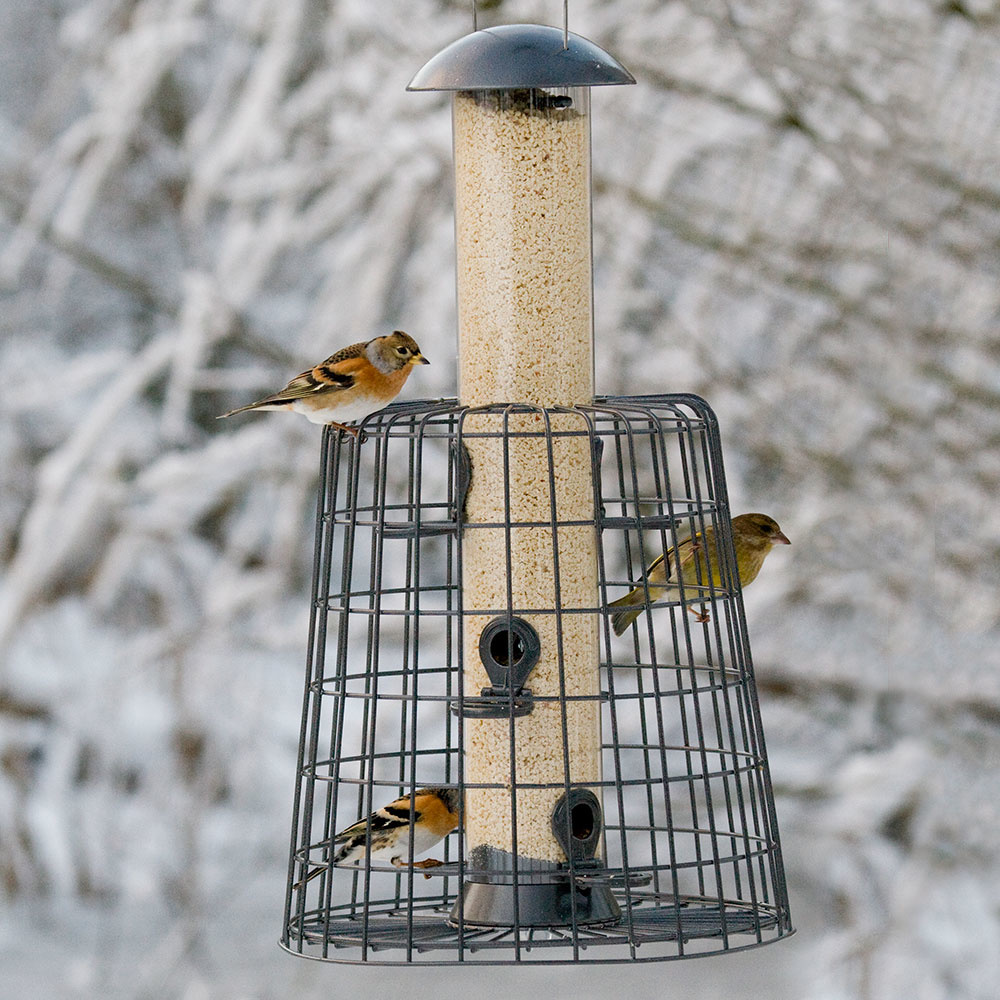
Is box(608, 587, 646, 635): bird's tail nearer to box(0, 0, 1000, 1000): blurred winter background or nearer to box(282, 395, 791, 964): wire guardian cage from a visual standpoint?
box(282, 395, 791, 964): wire guardian cage

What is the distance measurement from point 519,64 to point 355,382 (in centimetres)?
103

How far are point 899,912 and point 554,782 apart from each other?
4.84 metres

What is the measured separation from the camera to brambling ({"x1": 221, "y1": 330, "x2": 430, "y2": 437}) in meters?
4.61

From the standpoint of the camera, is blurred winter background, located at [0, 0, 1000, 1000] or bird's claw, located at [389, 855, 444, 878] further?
blurred winter background, located at [0, 0, 1000, 1000]

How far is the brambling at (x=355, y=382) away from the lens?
4.61m

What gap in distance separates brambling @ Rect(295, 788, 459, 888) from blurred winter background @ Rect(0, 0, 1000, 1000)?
13.9 ft

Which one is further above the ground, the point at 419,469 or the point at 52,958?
the point at 52,958

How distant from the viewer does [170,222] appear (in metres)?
9.71

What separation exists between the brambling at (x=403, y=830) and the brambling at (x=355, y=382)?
98 cm

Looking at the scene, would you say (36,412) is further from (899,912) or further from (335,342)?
(899,912)

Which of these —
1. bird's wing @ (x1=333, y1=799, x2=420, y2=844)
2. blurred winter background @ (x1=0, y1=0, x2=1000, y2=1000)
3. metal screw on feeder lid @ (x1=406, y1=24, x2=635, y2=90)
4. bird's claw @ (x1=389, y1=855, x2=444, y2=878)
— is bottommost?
bird's claw @ (x1=389, y1=855, x2=444, y2=878)

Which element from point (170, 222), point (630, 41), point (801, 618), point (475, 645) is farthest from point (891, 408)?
point (475, 645)

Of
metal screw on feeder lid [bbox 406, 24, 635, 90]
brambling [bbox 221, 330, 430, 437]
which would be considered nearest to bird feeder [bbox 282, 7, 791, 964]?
metal screw on feeder lid [bbox 406, 24, 635, 90]

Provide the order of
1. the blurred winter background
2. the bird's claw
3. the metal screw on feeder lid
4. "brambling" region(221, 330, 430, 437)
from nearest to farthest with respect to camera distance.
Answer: the metal screw on feeder lid → the bird's claw → "brambling" region(221, 330, 430, 437) → the blurred winter background
